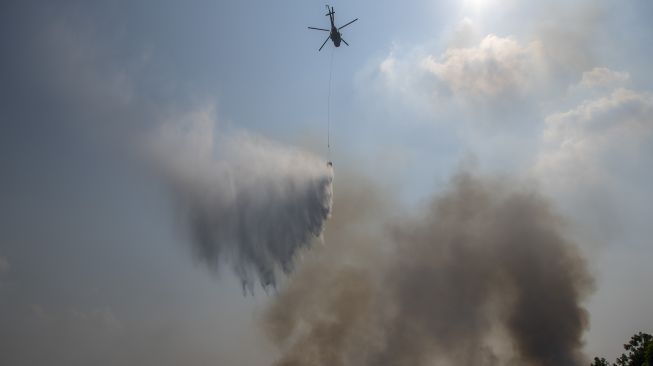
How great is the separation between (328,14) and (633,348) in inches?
2333

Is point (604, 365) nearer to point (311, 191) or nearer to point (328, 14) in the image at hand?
point (311, 191)

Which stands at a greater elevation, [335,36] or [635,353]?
[335,36]

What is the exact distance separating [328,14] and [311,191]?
21112 mm

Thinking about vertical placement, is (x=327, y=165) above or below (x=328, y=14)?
below

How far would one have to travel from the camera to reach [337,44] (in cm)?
4466

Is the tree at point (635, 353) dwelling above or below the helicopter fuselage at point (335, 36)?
below

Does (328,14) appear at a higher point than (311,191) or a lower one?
higher

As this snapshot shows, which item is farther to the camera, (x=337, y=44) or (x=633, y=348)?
(x=633, y=348)

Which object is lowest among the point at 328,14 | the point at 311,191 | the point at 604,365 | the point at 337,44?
the point at 604,365

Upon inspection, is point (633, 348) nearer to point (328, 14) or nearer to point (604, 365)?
point (604, 365)

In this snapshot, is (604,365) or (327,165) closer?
(327,165)

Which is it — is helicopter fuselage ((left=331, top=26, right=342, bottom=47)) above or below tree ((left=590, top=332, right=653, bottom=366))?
above

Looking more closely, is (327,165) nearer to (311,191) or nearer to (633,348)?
(311,191)

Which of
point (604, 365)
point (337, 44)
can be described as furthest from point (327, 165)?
point (604, 365)
